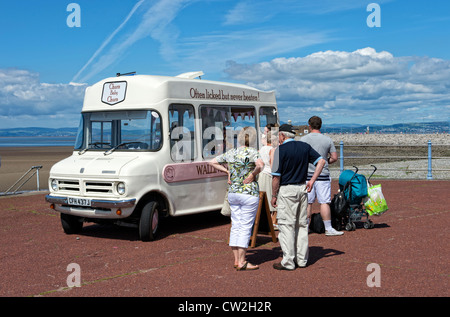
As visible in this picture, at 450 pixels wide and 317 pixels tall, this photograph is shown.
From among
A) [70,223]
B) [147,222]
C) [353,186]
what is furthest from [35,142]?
[353,186]

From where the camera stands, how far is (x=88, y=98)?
34.4 feet

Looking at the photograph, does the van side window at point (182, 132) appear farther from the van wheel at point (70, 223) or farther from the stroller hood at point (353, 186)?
the stroller hood at point (353, 186)

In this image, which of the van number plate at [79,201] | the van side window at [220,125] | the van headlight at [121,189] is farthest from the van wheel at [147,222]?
the van side window at [220,125]

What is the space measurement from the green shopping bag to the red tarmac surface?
1.11ft

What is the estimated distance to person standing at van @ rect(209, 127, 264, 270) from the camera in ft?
22.7

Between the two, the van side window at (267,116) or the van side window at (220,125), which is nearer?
the van side window at (220,125)

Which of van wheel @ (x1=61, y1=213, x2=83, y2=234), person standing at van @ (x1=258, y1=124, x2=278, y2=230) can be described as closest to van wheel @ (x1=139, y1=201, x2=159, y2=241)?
van wheel @ (x1=61, y1=213, x2=83, y2=234)

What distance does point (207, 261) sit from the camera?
7590 mm

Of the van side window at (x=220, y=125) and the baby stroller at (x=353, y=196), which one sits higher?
the van side window at (x=220, y=125)

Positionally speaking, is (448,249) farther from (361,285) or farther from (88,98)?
(88,98)

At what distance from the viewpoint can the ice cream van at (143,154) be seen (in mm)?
9055

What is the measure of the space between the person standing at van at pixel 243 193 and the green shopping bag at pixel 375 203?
366 cm

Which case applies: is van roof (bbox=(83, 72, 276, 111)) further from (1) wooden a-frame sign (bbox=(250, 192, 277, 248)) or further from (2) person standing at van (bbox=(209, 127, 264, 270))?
(2) person standing at van (bbox=(209, 127, 264, 270))

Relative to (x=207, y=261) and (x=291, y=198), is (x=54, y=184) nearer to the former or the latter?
(x=207, y=261)
